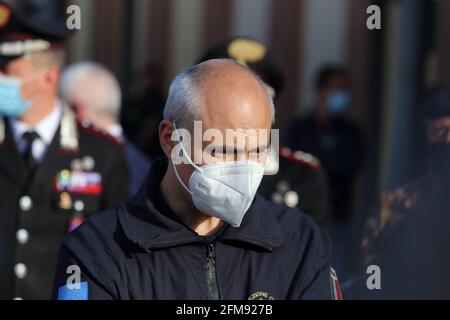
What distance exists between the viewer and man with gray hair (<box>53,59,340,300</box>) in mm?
3230

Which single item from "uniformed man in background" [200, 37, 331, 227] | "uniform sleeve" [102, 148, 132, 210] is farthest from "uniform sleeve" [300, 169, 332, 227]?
"uniform sleeve" [102, 148, 132, 210]

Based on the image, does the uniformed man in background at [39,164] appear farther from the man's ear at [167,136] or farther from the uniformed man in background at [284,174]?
the man's ear at [167,136]

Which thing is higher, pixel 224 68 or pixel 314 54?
pixel 224 68

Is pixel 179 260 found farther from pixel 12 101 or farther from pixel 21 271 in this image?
pixel 12 101

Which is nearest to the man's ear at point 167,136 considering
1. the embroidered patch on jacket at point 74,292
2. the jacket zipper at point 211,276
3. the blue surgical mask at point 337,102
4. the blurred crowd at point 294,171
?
the jacket zipper at point 211,276

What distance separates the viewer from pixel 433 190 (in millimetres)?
3340

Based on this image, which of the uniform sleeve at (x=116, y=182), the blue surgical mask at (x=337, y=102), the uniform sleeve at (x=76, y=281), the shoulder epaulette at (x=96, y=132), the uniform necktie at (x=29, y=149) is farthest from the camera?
the blue surgical mask at (x=337, y=102)

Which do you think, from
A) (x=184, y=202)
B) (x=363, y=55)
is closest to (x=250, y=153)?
(x=184, y=202)

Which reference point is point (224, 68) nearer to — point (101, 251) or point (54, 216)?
point (101, 251)

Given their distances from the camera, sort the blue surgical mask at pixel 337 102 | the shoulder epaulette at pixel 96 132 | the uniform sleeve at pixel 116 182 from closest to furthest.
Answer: the uniform sleeve at pixel 116 182, the shoulder epaulette at pixel 96 132, the blue surgical mask at pixel 337 102

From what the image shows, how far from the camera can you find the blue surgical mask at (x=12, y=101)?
5520mm

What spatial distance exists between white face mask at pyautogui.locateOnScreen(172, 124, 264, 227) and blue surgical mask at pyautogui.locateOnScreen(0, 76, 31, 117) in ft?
7.55

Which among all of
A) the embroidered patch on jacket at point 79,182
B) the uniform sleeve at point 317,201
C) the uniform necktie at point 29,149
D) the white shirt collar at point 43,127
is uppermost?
the white shirt collar at point 43,127
